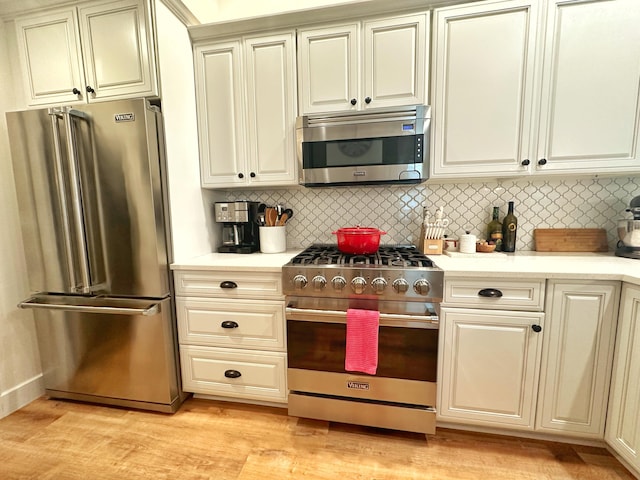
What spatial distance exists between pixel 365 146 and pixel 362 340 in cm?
115

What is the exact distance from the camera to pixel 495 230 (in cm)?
186

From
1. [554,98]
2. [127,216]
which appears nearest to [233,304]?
[127,216]

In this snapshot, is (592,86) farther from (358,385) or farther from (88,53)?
(88,53)

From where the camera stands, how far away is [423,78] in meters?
1.61

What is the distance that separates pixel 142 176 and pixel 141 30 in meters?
0.81

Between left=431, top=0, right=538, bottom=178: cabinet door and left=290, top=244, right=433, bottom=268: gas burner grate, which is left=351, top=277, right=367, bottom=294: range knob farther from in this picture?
left=431, top=0, right=538, bottom=178: cabinet door

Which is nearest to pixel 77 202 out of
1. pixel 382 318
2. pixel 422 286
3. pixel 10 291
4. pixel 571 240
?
pixel 10 291

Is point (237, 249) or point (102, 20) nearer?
point (102, 20)

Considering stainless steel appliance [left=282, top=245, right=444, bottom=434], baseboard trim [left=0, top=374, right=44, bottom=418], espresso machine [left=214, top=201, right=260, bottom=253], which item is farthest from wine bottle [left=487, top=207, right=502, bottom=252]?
baseboard trim [left=0, top=374, right=44, bottom=418]

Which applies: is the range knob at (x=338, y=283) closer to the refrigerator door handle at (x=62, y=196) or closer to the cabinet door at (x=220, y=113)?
the cabinet door at (x=220, y=113)

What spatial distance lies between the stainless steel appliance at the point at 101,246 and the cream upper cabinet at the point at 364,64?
977mm

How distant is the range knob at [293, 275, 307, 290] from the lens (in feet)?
4.78

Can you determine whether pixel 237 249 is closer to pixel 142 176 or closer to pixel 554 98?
pixel 142 176

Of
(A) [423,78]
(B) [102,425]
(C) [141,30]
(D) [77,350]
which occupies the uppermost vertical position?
(C) [141,30]
